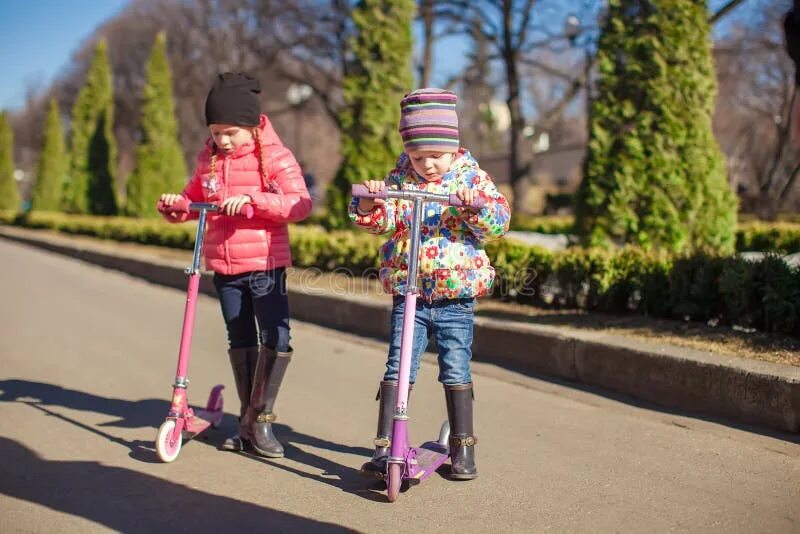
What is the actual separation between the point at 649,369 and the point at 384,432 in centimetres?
234

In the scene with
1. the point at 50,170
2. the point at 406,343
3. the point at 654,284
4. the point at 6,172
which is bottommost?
the point at 406,343

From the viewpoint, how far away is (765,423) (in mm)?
5023

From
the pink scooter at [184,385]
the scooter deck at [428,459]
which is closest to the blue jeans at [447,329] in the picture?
the scooter deck at [428,459]

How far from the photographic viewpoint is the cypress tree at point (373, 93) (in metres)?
14.5

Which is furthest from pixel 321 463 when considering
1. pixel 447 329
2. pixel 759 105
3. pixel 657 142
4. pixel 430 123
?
pixel 759 105

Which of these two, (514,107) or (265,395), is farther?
(514,107)

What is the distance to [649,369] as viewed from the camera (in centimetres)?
575

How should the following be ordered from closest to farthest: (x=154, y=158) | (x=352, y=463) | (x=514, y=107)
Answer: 1. (x=352, y=463)
2. (x=154, y=158)
3. (x=514, y=107)

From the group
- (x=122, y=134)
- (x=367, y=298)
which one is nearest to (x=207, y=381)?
(x=367, y=298)

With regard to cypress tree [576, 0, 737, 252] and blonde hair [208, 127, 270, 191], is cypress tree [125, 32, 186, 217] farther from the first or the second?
blonde hair [208, 127, 270, 191]

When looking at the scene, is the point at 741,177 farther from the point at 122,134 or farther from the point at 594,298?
the point at 122,134

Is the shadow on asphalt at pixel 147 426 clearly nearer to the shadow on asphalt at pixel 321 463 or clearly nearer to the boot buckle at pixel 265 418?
the shadow on asphalt at pixel 321 463

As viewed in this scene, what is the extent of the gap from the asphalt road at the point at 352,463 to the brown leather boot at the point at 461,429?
0.23 feet

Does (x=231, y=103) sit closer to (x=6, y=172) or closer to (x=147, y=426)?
(x=147, y=426)
